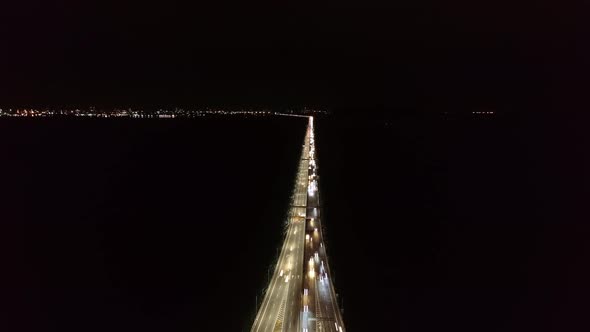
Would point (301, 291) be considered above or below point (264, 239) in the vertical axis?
above

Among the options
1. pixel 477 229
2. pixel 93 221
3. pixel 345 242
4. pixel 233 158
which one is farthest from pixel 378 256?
pixel 233 158

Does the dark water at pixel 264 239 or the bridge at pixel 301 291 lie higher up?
the bridge at pixel 301 291

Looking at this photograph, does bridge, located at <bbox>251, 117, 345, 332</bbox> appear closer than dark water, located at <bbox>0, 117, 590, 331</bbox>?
Yes

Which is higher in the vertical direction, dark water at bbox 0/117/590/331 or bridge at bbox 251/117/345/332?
bridge at bbox 251/117/345/332

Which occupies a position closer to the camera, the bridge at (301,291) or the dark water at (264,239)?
the bridge at (301,291)
